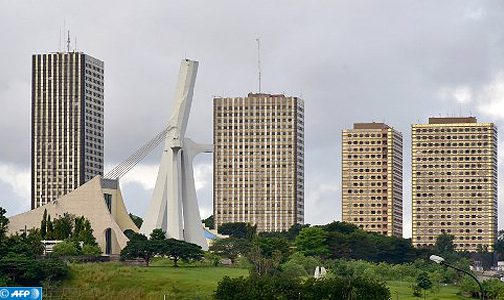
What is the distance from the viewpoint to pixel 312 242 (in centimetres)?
15838

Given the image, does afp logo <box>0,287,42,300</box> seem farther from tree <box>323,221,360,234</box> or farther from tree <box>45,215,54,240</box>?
tree <box>323,221,360,234</box>

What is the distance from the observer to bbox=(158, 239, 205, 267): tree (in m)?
128

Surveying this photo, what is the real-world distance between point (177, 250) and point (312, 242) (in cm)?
3284

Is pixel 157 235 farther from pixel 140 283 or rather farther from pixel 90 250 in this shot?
pixel 140 283

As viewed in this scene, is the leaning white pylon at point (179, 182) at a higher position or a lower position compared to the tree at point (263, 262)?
higher

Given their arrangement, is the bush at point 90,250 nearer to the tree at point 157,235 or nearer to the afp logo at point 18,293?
the tree at point 157,235

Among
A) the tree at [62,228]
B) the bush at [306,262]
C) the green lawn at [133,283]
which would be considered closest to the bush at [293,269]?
the bush at [306,262]

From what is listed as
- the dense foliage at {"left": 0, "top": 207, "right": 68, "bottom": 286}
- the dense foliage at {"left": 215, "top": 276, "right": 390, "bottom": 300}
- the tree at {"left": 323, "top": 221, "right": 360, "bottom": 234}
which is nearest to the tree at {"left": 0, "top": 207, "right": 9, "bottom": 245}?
the dense foliage at {"left": 0, "top": 207, "right": 68, "bottom": 286}

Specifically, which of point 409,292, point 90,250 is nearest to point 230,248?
point 90,250

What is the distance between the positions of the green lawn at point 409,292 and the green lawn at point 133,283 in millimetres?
14202

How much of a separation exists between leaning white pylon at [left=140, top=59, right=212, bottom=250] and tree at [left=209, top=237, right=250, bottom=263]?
232 centimetres

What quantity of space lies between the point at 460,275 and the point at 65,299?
47.8 meters

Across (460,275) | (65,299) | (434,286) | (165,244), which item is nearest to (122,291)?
(65,299)

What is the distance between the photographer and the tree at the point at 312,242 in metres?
157
